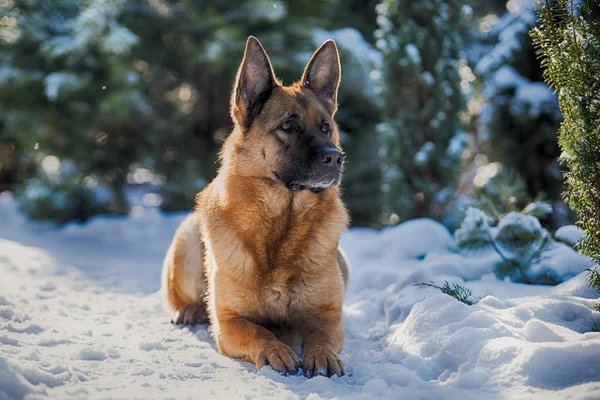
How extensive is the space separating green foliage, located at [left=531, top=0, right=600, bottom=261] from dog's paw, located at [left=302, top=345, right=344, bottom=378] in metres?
1.53

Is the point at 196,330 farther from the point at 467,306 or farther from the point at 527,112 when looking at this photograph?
the point at 527,112

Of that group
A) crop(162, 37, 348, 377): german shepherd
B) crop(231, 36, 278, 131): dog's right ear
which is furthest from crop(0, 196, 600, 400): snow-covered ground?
crop(231, 36, 278, 131): dog's right ear

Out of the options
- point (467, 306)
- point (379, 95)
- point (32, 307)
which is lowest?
point (32, 307)

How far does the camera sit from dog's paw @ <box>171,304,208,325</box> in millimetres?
3914

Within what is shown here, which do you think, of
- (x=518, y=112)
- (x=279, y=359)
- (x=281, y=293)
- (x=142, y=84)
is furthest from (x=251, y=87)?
(x=142, y=84)

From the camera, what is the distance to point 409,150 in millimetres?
6379

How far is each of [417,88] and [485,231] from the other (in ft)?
8.38

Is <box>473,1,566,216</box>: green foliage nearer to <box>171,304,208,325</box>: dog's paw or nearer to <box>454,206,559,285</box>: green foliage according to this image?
<box>454,206,559,285</box>: green foliage

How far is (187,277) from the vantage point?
A: 13.5 ft

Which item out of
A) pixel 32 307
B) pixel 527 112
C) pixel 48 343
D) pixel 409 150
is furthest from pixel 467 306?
pixel 527 112

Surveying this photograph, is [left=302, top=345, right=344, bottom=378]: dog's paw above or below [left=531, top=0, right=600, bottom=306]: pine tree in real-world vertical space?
below

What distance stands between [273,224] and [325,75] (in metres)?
1.31

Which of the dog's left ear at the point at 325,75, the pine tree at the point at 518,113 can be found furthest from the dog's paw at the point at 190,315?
the pine tree at the point at 518,113

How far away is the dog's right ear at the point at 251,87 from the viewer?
349 cm
